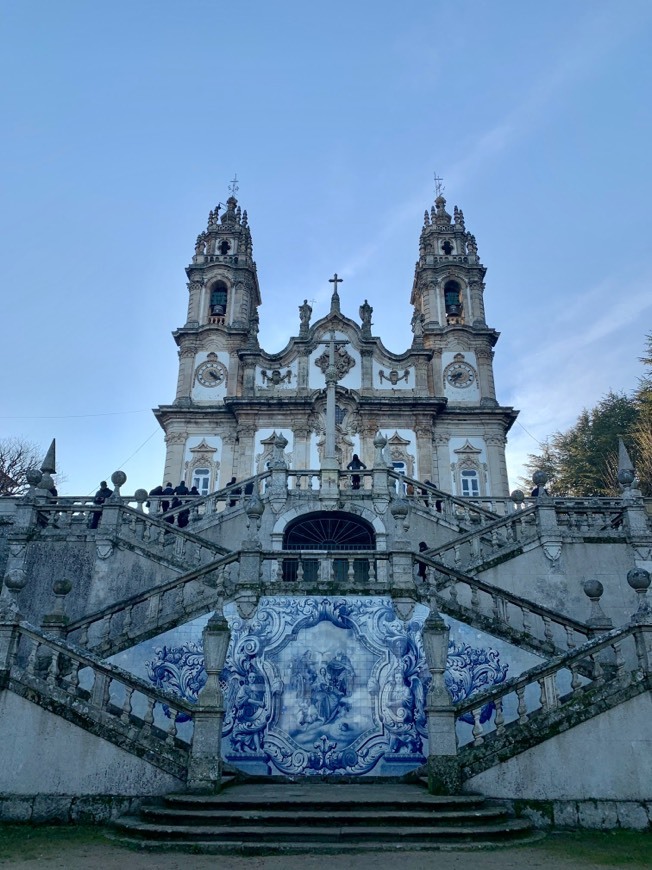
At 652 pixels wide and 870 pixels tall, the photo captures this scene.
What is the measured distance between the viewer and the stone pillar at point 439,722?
8.23m

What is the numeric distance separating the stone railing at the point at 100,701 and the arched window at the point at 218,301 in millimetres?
26917

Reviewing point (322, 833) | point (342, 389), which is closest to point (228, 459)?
point (342, 389)

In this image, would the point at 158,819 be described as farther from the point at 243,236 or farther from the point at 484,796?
the point at 243,236

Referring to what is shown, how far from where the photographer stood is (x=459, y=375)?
32.2m

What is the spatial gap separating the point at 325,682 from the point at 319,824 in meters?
3.09

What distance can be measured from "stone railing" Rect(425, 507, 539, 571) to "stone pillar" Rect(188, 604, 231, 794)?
20.8 ft

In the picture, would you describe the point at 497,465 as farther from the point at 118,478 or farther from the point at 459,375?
the point at 118,478

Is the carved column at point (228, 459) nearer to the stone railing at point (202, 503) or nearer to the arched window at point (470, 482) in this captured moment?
the stone railing at point (202, 503)

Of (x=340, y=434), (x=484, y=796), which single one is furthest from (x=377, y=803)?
(x=340, y=434)

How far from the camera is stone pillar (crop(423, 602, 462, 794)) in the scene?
8227mm

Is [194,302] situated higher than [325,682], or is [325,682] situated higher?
[194,302]

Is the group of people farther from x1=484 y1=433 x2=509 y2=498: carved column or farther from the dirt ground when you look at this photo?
x1=484 y1=433 x2=509 y2=498: carved column

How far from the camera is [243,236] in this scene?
37.4 meters

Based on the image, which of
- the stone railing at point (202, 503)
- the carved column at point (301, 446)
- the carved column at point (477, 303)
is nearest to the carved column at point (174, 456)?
the carved column at point (301, 446)
